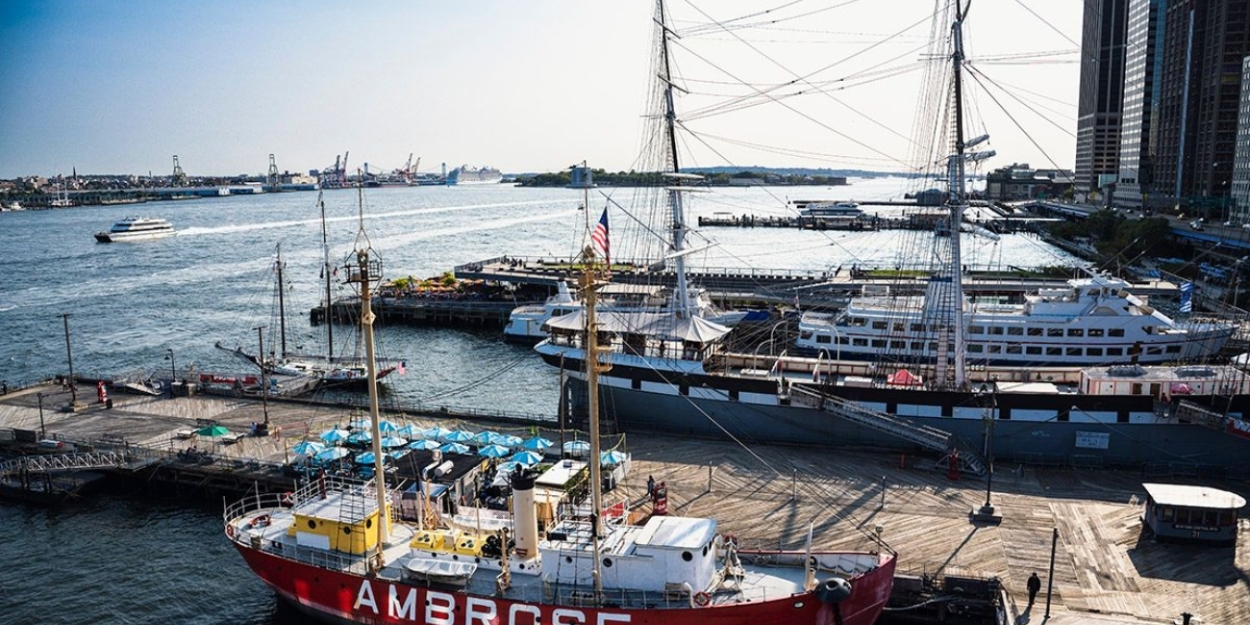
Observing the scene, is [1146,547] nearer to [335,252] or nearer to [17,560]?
[17,560]

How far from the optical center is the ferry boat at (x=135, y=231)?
475 feet

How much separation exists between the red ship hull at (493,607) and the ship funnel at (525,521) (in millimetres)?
1586

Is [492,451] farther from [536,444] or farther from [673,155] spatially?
[673,155]

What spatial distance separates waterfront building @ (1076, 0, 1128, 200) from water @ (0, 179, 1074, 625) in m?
46.6

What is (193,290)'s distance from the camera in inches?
3600

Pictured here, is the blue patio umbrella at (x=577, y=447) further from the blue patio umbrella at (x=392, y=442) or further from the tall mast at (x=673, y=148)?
the tall mast at (x=673, y=148)

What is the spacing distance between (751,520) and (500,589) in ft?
29.1

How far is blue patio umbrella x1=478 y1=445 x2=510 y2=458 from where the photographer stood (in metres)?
29.5

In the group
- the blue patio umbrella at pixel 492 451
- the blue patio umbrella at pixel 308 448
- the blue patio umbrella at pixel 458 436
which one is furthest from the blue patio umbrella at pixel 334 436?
the blue patio umbrella at pixel 492 451

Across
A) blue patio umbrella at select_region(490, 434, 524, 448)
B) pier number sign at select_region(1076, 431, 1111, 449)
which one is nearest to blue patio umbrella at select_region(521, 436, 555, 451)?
blue patio umbrella at select_region(490, 434, 524, 448)

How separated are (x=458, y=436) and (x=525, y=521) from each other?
12.9 meters

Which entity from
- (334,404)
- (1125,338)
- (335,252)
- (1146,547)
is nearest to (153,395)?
(334,404)

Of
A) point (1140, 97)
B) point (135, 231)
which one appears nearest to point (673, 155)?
point (1140, 97)

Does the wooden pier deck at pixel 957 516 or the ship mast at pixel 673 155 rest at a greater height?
the ship mast at pixel 673 155
